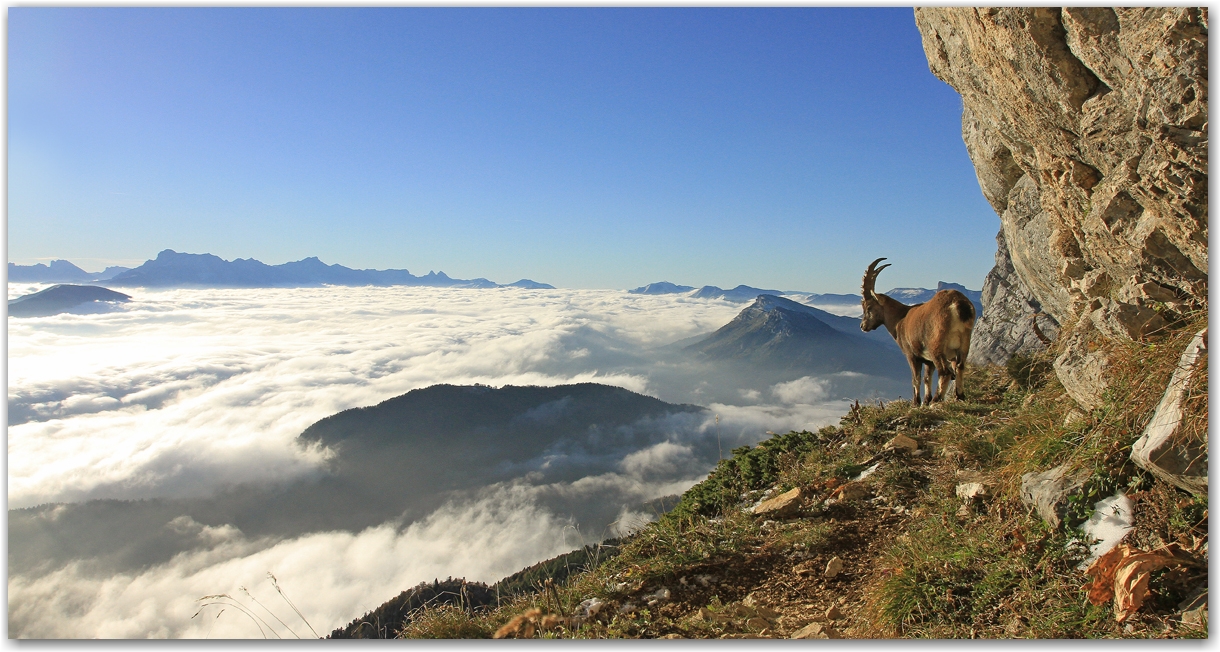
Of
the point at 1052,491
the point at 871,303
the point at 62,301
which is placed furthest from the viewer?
the point at 871,303

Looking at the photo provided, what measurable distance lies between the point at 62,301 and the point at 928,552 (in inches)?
530

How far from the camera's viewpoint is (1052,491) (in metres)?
4.06

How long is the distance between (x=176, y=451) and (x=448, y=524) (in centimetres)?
1970

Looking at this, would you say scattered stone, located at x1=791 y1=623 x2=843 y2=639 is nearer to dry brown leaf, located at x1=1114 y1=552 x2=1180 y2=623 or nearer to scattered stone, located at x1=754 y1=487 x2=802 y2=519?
dry brown leaf, located at x1=1114 y1=552 x2=1180 y2=623

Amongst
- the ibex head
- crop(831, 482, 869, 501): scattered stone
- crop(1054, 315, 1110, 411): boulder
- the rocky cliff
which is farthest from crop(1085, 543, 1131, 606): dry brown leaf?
the ibex head

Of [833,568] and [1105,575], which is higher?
[1105,575]

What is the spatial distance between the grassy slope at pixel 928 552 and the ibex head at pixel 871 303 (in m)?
4.63

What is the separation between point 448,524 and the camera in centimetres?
4050

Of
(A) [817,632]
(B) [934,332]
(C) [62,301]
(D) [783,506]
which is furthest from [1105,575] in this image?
(C) [62,301]

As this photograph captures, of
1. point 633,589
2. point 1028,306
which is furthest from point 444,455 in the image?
point 633,589

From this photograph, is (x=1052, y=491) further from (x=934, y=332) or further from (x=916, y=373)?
(x=916, y=373)

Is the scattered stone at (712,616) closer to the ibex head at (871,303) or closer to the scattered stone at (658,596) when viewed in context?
the scattered stone at (658,596)

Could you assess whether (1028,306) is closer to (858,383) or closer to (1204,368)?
(858,383)

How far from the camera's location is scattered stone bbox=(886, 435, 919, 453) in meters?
7.54
